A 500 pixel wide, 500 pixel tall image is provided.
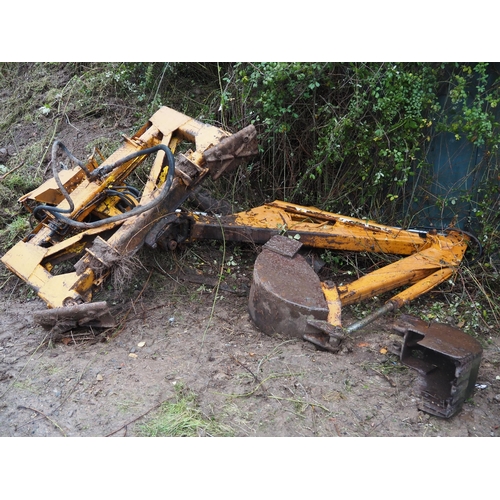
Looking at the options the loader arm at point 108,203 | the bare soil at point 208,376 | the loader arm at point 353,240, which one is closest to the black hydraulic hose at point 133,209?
the loader arm at point 108,203

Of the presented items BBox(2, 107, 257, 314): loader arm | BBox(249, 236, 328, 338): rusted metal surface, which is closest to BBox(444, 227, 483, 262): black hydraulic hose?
BBox(249, 236, 328, 338): rusted metal surface

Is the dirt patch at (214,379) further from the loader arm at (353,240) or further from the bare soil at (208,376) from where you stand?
the loader arm at (353,240)

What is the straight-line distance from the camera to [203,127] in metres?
4.22

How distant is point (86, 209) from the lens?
4113 mm

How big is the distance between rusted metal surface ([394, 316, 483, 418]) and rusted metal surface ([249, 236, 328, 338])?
639 mm

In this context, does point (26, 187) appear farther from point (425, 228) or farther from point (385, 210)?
point (425, 228)

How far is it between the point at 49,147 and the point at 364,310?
394 cm

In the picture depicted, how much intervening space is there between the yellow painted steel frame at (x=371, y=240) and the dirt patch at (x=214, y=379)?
39 cm

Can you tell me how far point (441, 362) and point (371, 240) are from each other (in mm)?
1336

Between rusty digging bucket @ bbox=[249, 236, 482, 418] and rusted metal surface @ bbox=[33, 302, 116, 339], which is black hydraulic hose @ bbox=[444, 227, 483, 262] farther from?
rusted metal surface @ bbox=[33, 302, 116, 339]

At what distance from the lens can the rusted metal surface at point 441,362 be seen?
10.00 feet

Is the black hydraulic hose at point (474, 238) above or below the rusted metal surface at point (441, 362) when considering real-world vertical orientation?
above

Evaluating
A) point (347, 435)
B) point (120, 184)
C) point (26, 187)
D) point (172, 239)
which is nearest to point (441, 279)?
point (347, 435)

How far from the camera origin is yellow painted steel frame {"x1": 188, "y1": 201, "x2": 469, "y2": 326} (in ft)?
13.5
